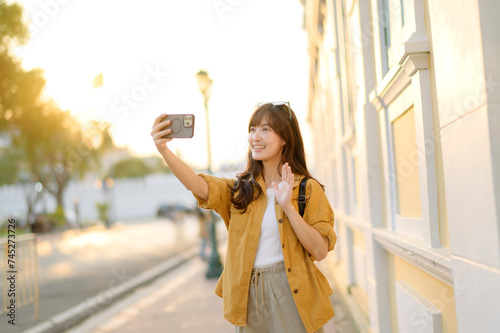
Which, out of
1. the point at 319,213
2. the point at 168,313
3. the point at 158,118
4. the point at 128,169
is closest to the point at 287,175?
the point at 319,213

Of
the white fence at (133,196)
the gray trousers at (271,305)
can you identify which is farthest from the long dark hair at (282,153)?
the white fence at (133,196)

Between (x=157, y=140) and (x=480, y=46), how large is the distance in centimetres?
140

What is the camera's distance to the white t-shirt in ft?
7.51

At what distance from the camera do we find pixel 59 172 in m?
29.6

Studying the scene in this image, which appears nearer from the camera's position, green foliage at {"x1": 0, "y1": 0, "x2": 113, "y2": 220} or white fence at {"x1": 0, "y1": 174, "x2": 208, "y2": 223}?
green foliage at {"x1": 0, "y1": 0, "x2": 113, "y2": 220}

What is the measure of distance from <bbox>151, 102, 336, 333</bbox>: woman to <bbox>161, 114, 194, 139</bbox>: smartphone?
0.03 meters

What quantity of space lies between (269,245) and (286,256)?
123 mm

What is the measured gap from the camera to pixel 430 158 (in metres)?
2.31

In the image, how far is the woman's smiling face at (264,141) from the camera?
239cm

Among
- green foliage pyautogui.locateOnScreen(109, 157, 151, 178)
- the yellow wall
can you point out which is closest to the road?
the yellow wall

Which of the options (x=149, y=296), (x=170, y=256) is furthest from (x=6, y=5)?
(x=149, y=296)

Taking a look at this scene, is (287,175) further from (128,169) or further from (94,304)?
(128,169)

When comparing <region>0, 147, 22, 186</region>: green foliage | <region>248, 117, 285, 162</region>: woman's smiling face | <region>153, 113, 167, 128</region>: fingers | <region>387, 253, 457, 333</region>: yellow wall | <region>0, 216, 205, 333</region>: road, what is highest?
<region>0, 147, 22, 186</region>: green foliage

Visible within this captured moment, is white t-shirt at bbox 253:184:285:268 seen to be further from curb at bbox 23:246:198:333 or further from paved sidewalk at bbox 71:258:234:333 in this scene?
curb at bbox 23:246:198:333
